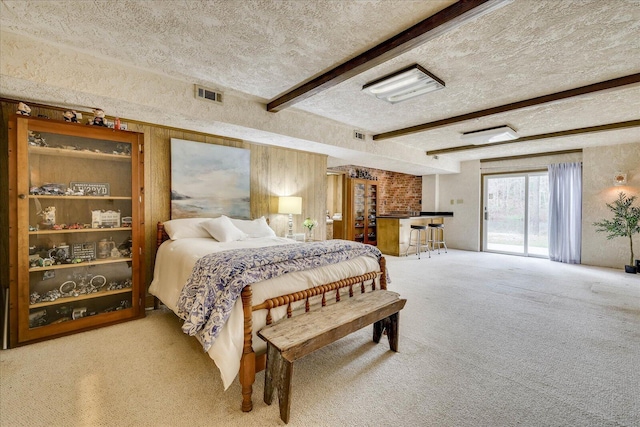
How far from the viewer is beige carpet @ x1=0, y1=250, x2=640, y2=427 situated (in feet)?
5.21

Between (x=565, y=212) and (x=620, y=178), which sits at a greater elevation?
(x=620, y=178)

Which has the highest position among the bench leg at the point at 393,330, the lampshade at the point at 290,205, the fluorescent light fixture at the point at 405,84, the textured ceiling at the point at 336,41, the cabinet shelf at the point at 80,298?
the textured ceiling at the point at 336,41

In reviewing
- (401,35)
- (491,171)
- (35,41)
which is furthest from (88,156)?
(491,171)

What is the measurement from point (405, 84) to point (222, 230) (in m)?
2.50

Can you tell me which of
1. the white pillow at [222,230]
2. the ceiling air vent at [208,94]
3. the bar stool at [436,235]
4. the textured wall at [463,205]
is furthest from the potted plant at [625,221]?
the ceiling air vent at [208,94]

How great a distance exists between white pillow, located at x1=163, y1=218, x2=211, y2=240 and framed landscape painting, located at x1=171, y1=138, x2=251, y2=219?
0.75 feet

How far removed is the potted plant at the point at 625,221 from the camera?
491cm

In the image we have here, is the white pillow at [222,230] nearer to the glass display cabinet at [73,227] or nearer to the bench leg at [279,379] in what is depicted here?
the glass display cabinet at [73,227]

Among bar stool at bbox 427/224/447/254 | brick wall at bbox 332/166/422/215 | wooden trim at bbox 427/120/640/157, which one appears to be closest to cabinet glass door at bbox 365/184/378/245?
brick wall at bbox 332/166/422/215

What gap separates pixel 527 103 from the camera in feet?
10.9

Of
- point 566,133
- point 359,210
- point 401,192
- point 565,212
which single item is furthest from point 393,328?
point 401,192

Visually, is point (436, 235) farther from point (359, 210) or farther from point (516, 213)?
point (359, 210)

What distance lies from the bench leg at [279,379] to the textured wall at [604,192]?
697 cm

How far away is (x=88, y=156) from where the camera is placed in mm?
2730
